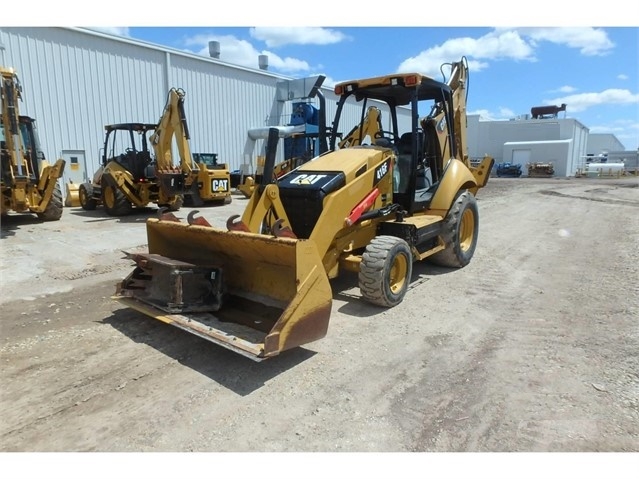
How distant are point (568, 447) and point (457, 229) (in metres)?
4.05

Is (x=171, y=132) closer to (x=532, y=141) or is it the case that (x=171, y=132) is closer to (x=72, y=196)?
(x=72, y=196)

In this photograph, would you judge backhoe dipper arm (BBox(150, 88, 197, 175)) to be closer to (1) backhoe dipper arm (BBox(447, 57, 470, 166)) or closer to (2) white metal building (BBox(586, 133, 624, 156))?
(1) backhoe dipper arm (BBox(447, 57, 470, 166))

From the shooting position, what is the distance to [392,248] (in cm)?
490

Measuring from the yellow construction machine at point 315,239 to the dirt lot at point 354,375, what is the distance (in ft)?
1.00

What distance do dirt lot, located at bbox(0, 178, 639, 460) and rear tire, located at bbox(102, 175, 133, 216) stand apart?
6076mm

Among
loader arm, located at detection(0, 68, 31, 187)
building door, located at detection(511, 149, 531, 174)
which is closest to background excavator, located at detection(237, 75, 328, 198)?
loader arm, located at detection(0, 68, 31, 187)

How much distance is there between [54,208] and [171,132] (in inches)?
137

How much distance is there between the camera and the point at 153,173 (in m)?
12.5

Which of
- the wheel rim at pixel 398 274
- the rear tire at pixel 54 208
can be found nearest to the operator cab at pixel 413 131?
the wheel rim at pixel 398 274

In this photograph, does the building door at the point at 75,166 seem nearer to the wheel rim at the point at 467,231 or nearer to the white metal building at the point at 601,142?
the wheel rim at the point at 467,231

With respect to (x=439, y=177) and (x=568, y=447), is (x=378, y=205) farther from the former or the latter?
(x=568, y=447)

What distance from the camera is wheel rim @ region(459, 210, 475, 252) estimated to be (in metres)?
7.22

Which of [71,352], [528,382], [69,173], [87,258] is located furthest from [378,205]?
[69,173]

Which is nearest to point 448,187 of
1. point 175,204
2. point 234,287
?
point 234,287
